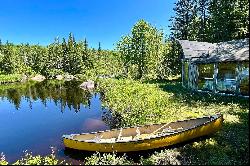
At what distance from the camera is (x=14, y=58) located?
98125 mm

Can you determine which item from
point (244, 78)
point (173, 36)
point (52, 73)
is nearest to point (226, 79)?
point (244, 78)

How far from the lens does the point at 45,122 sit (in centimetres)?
2861

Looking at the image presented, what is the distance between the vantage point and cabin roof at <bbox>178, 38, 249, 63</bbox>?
84.3 ft

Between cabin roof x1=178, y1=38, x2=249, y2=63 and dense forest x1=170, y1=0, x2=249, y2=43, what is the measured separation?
918 centimetres

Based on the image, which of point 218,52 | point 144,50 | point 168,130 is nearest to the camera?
point 168,130

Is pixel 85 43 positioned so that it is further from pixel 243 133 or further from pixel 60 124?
pixel 243 133

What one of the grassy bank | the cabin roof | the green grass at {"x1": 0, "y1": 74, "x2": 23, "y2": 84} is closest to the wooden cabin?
the cabin roof

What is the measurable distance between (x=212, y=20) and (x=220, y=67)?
1703 cm

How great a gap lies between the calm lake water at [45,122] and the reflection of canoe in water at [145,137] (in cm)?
171

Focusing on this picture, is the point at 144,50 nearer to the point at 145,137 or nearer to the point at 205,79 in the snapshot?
the point at 205,79

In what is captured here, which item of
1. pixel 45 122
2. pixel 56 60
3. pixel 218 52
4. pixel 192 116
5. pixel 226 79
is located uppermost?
A: pixel 56 60

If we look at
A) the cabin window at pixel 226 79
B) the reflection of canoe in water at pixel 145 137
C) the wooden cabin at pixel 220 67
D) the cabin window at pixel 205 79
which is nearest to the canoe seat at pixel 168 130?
the reflection of canoe in water at pixel 145 137

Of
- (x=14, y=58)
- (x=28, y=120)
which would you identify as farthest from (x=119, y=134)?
(x=14, y=58)

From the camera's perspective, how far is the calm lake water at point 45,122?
20984 mm
